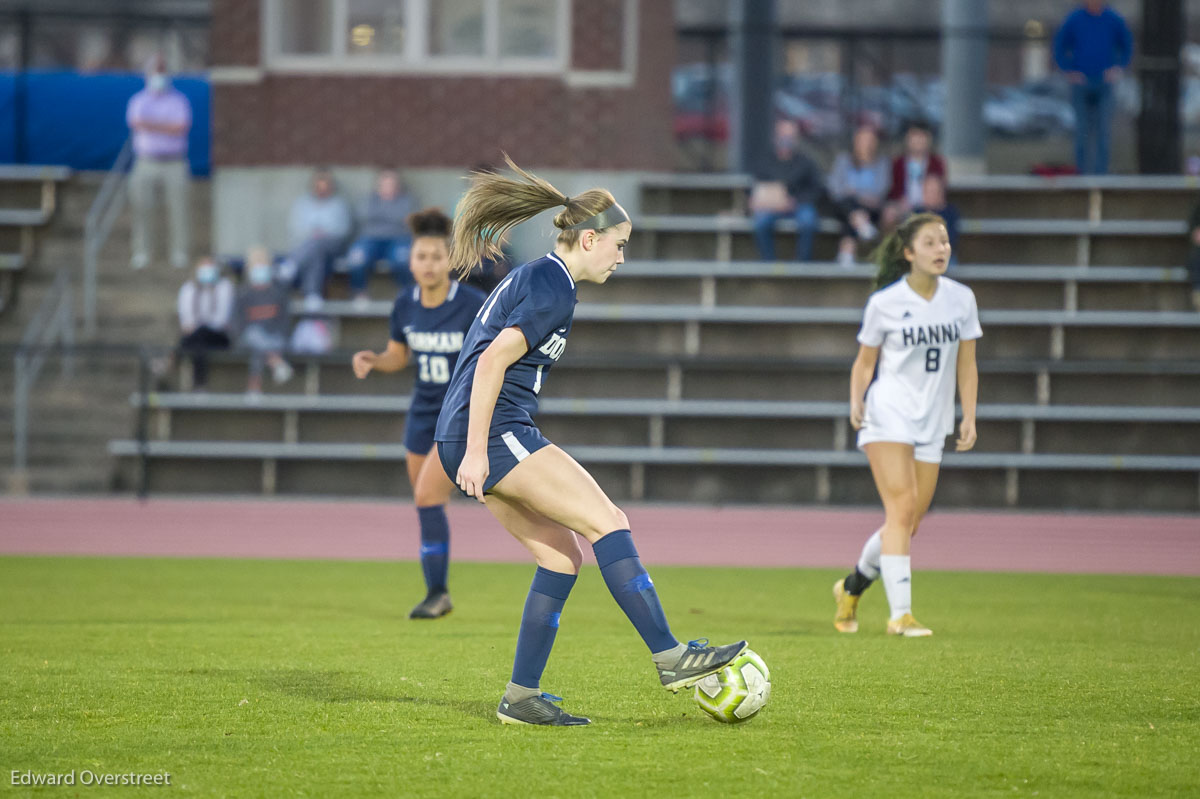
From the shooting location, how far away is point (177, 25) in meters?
26.8

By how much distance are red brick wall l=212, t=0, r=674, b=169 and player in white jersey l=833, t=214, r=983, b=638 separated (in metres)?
12.6

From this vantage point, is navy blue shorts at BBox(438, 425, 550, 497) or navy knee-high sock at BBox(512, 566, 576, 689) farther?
navy knee-high sock at BBox(512, 566, 576, 689)

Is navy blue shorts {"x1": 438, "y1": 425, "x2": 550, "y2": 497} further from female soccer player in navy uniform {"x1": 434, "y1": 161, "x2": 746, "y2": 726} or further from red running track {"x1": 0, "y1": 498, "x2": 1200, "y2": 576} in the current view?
red running track {"x1": 0, "y1": 498, "x2": 1200, "y2": 576}

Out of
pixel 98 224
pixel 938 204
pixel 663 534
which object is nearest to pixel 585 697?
pixel 663 534

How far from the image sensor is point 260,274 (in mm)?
18016

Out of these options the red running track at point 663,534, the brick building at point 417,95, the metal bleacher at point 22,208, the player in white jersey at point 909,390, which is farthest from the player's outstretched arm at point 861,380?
the metal bleacher at point 22,208

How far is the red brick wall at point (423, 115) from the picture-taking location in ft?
68.2

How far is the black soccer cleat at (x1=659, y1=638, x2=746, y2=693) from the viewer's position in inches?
217

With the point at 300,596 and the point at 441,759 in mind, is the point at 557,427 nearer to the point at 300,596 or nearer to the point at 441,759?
the point at 300,596

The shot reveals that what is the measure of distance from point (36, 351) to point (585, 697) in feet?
42.0

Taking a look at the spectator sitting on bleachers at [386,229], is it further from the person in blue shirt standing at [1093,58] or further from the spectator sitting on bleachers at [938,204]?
the person in blue shirt standing at [1093,58]

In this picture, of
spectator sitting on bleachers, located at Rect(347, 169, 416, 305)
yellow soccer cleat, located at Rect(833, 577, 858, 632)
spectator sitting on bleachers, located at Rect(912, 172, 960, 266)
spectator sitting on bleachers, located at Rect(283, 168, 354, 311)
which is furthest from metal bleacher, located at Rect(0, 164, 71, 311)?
yellow soccer cleat, located at Rect(833, 577, 858, 632)

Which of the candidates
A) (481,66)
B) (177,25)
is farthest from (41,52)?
(481,66)

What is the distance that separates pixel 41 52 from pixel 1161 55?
18819mm
